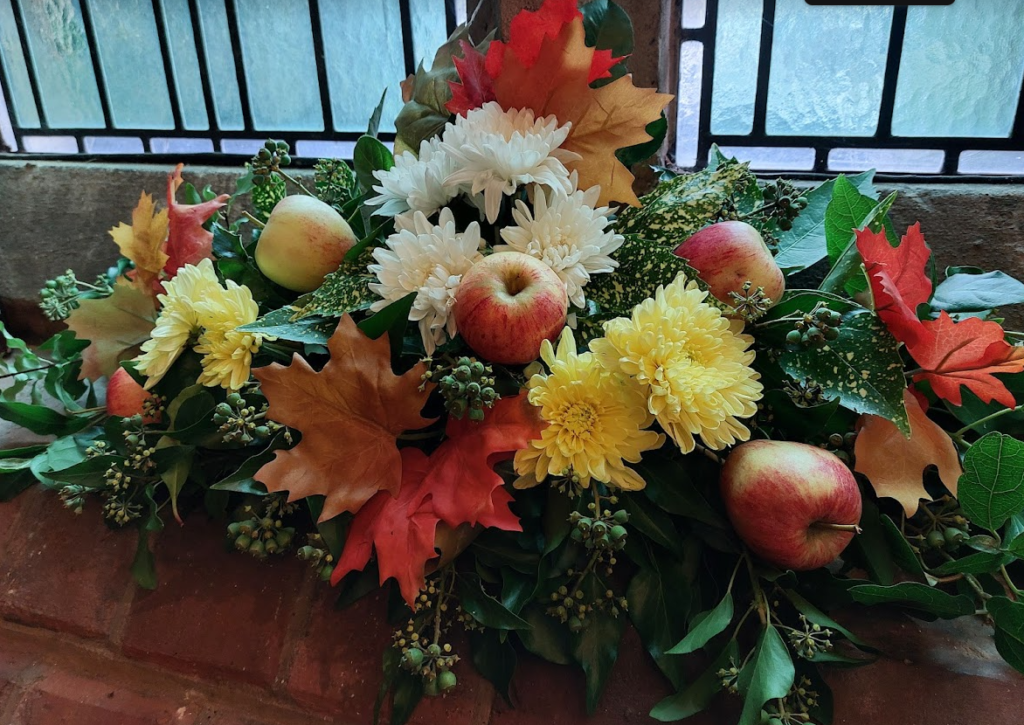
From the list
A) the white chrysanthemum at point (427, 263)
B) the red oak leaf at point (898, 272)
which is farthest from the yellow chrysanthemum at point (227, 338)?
the red oak leaf at point (898, 272)

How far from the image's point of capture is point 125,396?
2.69 ft

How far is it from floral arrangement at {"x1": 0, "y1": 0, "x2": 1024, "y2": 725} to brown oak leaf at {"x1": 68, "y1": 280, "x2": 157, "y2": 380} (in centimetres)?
13

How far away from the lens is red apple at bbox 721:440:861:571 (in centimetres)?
56

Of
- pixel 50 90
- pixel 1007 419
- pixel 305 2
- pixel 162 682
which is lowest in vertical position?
pixel 162 682

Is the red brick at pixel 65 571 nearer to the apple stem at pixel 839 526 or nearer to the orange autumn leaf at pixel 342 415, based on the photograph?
the orange autumn leaf at pixel 342 415

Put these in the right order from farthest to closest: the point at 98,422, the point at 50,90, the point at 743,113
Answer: the point at 50,90 → the point at 743,113 → the point at 98,422

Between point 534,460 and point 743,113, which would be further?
point 743,113

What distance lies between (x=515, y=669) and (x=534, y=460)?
22cm

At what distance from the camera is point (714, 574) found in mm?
666

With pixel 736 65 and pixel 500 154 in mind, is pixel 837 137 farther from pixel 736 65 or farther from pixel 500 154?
pixel 500 154

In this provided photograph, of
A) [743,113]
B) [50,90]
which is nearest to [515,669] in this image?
[743,113]

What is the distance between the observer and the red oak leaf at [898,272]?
60cm

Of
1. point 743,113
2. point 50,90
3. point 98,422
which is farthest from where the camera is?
point 50,90

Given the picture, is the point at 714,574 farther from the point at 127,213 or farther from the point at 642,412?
the point at 127,213
